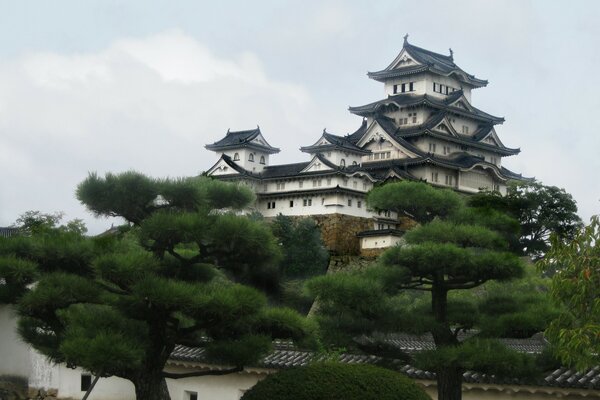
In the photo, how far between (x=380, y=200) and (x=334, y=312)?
200 centimetres

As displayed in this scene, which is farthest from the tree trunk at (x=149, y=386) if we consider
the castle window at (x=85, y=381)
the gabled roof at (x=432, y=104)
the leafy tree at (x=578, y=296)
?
the gabled roof at (x=432, y=104)

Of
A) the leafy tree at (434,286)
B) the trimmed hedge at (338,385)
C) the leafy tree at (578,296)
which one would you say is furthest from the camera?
the leafy tree at (434,286)

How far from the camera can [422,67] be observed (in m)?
60.0

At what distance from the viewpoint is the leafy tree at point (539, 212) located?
49094 mm

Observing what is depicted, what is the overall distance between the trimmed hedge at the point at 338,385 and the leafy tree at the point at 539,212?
37.1 meters

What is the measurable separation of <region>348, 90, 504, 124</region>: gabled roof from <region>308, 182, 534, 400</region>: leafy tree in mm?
42817

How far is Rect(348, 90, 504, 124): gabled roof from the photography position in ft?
192

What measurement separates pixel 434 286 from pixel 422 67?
152ft

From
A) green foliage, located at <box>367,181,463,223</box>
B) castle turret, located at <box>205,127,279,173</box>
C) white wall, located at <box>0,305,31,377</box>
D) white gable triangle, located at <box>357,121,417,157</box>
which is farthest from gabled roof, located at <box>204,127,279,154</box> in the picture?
green foliage, located at <box>367,181,463,223</box>

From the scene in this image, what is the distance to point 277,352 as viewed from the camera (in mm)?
19234

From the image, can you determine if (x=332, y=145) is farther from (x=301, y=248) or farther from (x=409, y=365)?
(x=409, y=365)

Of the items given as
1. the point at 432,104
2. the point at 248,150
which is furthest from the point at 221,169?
the point at 432,104

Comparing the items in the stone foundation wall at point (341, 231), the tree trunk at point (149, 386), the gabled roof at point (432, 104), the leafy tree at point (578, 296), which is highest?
the gabled roof at point (432, 104)

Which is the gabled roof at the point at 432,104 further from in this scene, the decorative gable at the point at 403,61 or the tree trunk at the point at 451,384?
the tree trunk at the point at 451,384
